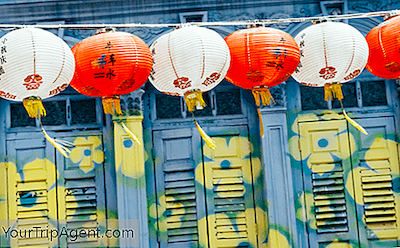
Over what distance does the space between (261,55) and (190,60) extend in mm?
653

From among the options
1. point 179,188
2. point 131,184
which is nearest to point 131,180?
point 131,184

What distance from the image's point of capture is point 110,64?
4.50m

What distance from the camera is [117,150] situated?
21.2ft

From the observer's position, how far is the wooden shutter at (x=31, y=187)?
654cm

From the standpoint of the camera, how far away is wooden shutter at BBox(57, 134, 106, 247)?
6.57 metres

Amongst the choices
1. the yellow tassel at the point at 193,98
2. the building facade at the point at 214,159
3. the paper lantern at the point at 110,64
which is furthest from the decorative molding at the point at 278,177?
the paper lantern at the point at 110,64

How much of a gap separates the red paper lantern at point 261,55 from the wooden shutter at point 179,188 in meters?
2.03

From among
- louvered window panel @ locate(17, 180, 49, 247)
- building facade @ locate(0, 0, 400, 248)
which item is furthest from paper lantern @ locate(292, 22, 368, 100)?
louvered window panel @ locate(17, 180, 49, 247)

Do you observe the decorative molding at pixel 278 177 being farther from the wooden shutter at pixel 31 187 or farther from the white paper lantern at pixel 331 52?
the wooden shutter at pixel 31 187

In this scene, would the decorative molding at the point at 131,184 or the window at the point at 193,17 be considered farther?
the window at the point at 193,17

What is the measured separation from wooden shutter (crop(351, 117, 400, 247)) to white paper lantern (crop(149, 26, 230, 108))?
9.45 feet

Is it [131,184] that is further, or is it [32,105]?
[131,184]

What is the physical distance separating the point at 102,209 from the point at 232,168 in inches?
67.6

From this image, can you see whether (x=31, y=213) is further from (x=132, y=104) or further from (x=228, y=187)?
(x=228, y=187)
